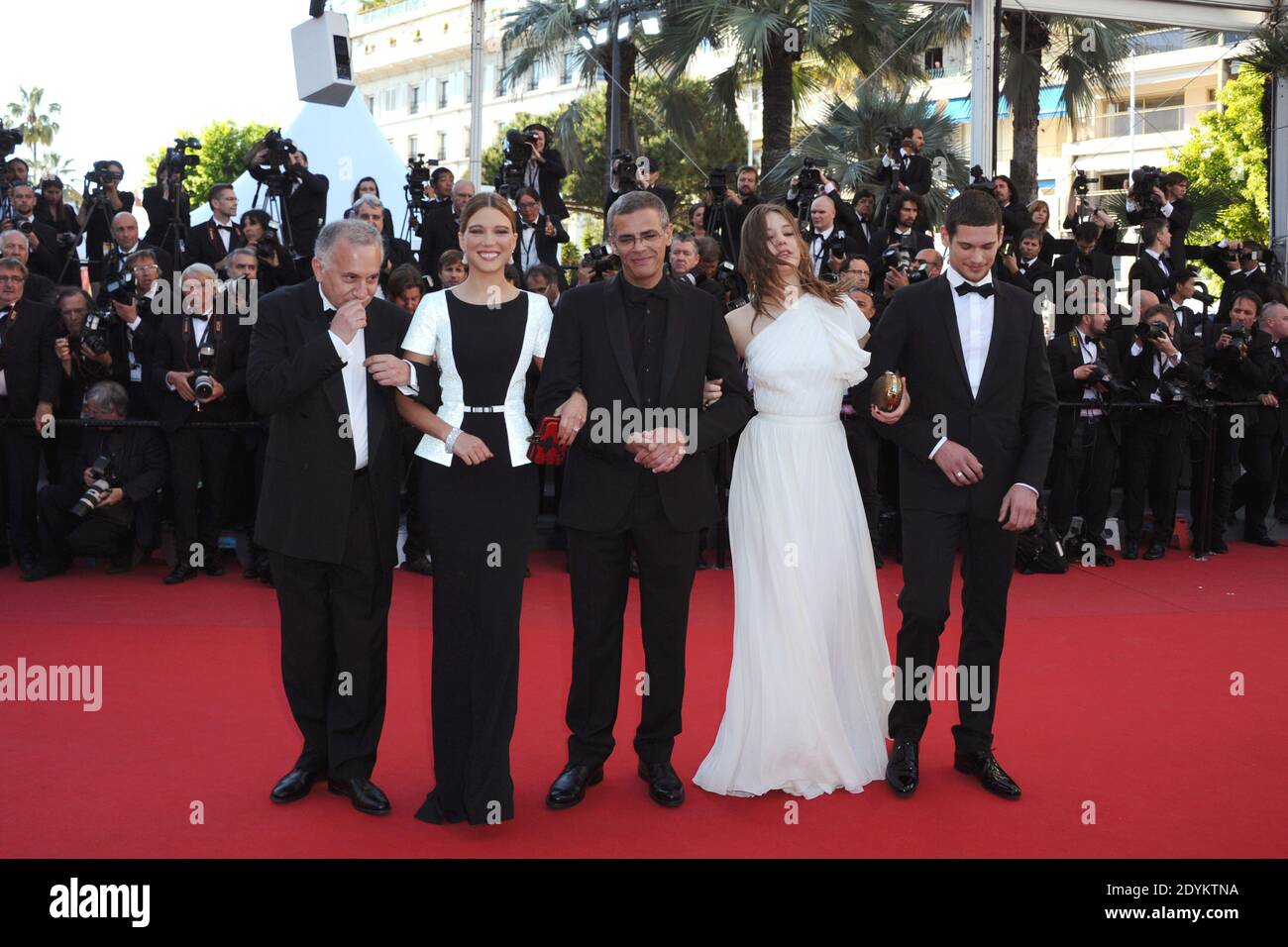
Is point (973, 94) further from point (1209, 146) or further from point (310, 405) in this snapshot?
point (1209, 146)

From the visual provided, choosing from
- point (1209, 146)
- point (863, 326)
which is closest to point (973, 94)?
point (863, 326)

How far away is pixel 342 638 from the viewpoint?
362cm

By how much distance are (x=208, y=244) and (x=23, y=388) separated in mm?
1987

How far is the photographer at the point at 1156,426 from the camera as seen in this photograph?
26.6 ft

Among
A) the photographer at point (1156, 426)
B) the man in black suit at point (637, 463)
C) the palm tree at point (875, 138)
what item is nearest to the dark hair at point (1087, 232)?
the photographer at point (1156, 426)

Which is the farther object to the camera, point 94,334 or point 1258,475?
point 1258,475

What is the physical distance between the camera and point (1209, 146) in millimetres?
28031

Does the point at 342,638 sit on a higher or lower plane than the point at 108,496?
lower

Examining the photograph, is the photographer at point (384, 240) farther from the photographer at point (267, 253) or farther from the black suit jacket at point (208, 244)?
the black suit jacket at point (208, 244)

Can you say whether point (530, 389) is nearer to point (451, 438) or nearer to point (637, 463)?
point (637, 463)

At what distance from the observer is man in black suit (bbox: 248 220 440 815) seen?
3.46 metres

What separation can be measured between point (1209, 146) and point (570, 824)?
94.3 ft

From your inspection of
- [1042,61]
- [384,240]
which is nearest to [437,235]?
[384,240]

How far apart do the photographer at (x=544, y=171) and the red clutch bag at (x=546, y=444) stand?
6772 millimetres
